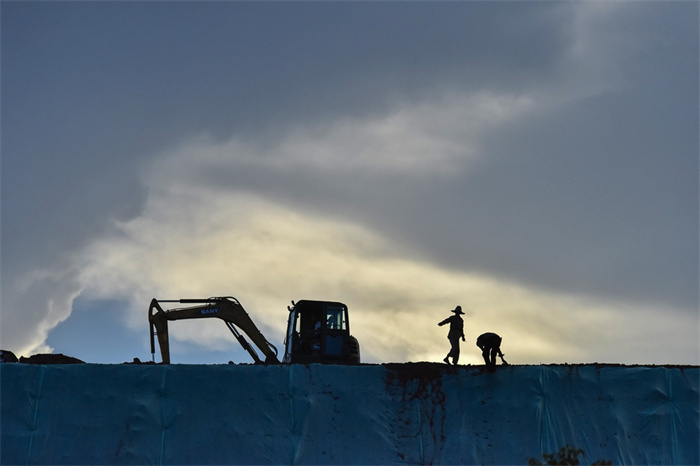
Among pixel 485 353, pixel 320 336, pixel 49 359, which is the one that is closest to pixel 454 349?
pixel 485 353

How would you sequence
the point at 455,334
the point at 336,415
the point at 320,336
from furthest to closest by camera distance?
the point at 320,336 → the point at 455,334 → the point at 336,415

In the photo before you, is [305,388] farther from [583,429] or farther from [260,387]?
[583,429]

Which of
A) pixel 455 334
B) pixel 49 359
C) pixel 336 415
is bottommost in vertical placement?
pixel 336 415

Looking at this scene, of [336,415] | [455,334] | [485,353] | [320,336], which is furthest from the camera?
[320,336]

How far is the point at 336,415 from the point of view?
21906 mm

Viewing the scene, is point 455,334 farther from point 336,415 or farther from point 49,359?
point 49,359

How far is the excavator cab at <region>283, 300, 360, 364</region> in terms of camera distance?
2691 cm

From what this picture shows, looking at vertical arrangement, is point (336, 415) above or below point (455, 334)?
below

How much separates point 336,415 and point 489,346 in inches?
183

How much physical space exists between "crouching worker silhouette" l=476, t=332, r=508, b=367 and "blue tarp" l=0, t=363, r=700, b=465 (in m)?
0.45

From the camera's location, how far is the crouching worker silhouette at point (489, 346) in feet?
75.3

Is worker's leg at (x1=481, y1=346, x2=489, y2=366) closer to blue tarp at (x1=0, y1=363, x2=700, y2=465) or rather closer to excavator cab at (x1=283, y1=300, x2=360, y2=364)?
blue tarp at (x1=0, y1=363, x2=700, y2=465)

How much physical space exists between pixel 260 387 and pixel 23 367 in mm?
6251

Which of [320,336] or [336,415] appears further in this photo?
[320,336]
